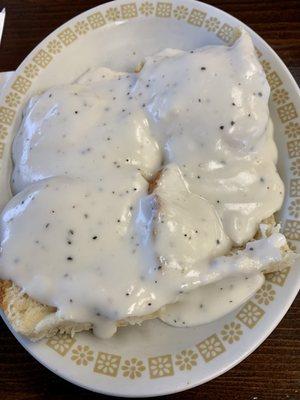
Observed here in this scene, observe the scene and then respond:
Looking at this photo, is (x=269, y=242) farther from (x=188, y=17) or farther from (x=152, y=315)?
(x=188, y=17)

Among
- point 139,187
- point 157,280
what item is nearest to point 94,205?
point 139,187

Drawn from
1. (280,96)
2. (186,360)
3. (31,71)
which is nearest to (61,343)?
(186,360)

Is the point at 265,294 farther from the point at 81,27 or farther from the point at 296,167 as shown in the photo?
the point at 81,27

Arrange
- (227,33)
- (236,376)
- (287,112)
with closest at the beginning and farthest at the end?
(236,376) < (287,112) < (227,33)

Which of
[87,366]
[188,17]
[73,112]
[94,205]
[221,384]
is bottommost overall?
[221,384]

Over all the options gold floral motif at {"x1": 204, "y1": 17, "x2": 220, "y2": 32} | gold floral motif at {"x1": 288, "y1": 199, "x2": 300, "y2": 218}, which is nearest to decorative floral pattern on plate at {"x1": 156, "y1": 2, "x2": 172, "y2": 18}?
gold floral motif at {"x1": 204, "y1": 17, "x2": 220, "y2": 32}

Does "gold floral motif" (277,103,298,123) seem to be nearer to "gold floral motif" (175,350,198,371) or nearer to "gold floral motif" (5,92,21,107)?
"gold floral motif" (175,350,198,371)
